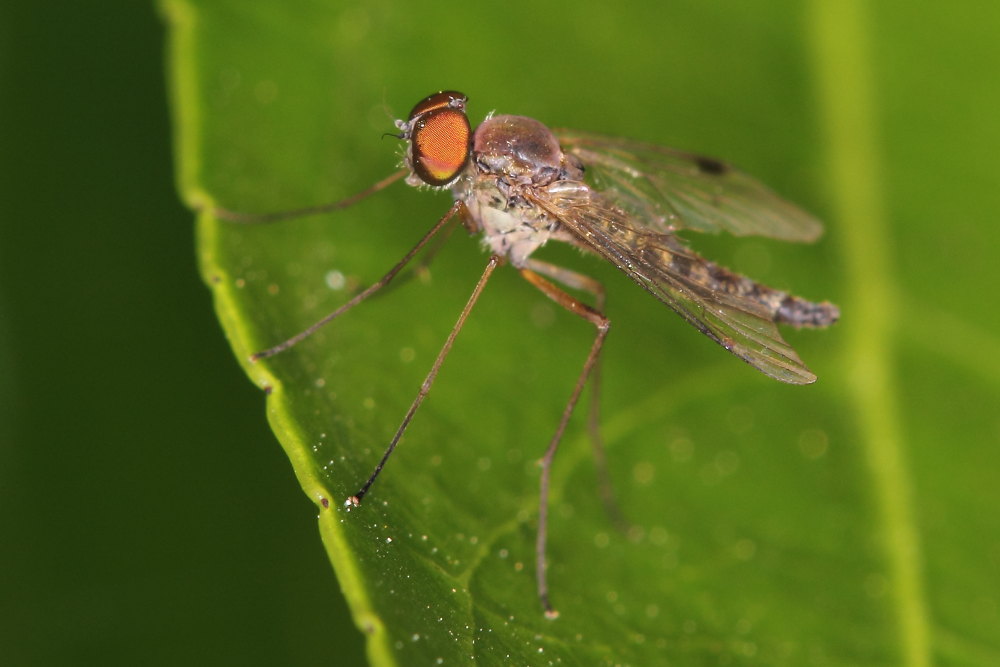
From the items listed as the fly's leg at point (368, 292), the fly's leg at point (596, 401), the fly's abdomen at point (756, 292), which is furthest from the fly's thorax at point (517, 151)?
the fly's abdomen at point (756, 292)

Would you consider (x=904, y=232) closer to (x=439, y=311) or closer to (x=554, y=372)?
(x=554, y=372)

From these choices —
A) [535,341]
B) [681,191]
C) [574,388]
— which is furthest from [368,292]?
[681,191]

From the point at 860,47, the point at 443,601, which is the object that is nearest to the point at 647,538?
the point at 443,601

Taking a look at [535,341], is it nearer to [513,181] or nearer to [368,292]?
[513,181]

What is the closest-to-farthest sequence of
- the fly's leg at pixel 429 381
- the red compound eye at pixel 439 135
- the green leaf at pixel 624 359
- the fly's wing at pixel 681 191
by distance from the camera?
the fly's leg at pixel 429 381 → the green leaf at pixel 624 359 → the red compound eye at pixel 439 135 → the fly's wing at pixel 681 191

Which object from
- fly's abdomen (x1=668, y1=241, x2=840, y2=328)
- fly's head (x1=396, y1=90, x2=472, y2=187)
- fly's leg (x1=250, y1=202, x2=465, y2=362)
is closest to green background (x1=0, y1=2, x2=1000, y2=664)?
fly's leg (x1=250, y1=202, x2=465, y2=362)

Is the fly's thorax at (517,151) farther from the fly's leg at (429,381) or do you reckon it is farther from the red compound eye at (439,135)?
the fly's leg at (429,381)
